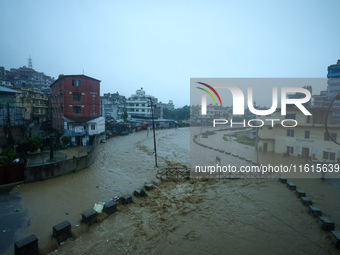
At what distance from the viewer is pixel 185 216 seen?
8.55 meters

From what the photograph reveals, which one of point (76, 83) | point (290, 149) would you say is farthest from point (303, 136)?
point (76, 83)

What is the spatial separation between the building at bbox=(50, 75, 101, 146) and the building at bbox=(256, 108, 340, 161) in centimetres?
2276

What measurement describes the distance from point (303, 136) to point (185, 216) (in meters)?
17.5

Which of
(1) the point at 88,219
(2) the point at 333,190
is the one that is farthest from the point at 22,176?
(2) the point at 333,190

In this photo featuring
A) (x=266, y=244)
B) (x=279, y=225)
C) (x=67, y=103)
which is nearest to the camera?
(x=266, y=244)

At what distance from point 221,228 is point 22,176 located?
1182 centimetres

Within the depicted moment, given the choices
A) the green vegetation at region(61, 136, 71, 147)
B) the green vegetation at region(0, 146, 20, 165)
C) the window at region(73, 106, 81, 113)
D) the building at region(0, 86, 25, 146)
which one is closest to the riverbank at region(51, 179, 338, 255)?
the green vegetation at region(0, 146, 20, 165)

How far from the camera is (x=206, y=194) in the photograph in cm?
1109

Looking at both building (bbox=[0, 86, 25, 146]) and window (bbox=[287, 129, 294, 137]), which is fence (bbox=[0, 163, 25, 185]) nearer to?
building (bbox=[0, 86, 25, 146])

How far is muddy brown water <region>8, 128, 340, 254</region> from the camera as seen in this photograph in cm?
654

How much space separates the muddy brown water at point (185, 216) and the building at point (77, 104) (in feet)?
40.3

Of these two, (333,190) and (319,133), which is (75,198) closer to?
(333,190)

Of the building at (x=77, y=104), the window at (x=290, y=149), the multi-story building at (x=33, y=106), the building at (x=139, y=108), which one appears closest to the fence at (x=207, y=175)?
the window at (x=290, y=149)

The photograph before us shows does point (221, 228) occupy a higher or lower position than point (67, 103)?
lower
